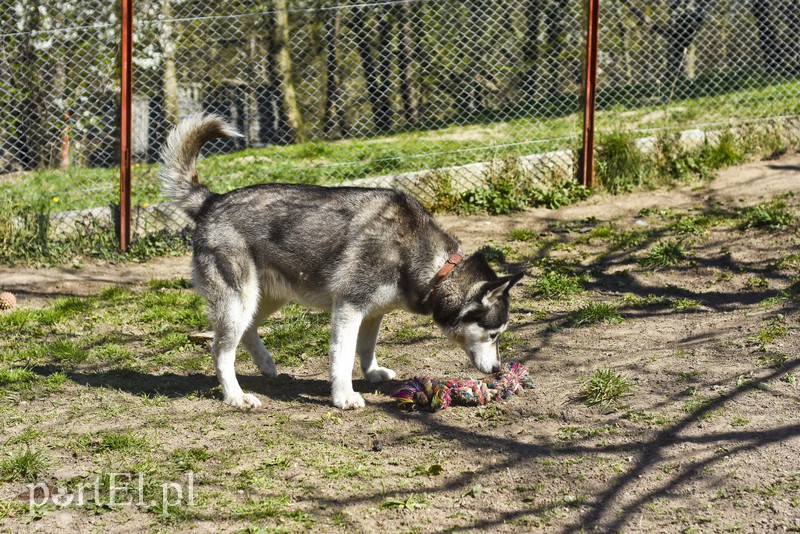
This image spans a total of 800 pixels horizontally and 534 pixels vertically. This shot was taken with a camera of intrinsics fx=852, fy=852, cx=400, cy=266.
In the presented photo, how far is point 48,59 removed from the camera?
370 inches

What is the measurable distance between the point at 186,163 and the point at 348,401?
196cm

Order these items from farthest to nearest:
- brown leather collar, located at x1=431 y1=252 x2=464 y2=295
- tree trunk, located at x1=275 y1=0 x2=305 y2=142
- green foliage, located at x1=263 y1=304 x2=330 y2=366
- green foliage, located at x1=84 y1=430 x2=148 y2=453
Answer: tree trunk, located at x1=275 y1=0 x2=305 y2=142, green foliage, located at x1=263 y1=304 x2=330 y2=366, brown leather collar, located at x1=431 y1=252 x2=464 y2=295, green foliage, located at x1=84 y1=430 x2=148 y2=453

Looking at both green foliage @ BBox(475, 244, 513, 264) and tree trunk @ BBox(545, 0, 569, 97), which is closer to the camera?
green foliage @ BBox(475, 244, 513, 264)

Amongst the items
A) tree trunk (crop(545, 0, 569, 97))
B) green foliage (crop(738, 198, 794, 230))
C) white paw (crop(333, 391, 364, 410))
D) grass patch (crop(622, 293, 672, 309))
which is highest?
tree trunk (crop(545, 0, 569, 97))

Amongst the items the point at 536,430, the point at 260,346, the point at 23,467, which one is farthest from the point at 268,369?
the point at 536,430

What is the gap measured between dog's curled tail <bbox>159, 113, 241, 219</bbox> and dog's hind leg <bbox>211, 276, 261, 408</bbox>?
0.67m

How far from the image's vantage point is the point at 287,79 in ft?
38.9

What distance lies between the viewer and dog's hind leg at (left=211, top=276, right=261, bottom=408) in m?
5.32

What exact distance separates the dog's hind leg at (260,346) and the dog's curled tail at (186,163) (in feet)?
2.58

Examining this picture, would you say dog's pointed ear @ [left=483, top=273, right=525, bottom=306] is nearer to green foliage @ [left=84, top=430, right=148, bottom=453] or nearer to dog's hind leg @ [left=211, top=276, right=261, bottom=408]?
dog's hind leg @ [left=211, top=276, right=261, bottom=408]

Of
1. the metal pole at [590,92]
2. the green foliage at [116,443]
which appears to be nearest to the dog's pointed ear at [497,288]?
the green foliage at [116,443]

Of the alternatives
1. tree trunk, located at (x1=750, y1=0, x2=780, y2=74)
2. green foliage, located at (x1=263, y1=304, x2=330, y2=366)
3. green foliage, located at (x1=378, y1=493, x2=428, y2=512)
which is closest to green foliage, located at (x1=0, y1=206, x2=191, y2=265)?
green foliage, located at (x1=263, y1=304, x2=330, y2=366)

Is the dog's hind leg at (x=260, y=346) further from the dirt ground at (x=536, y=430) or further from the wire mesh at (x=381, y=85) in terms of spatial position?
the wire mesh at (x=381, y=85)

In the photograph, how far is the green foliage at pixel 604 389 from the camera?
16.1 feet
